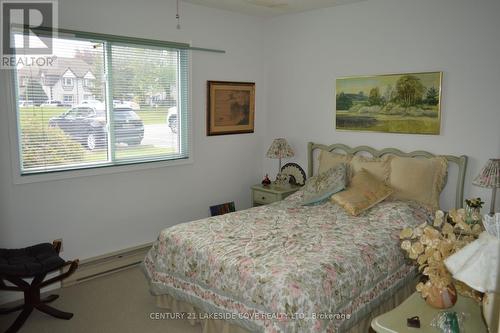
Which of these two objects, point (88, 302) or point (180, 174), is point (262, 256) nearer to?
point (88, 302)

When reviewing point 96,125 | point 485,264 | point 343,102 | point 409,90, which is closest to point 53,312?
point 96,125

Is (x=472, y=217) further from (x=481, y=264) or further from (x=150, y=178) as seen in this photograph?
(x=150, y=178)

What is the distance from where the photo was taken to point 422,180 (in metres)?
3.66

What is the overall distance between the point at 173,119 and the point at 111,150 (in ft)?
2.62

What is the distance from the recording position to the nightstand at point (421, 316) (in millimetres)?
1828

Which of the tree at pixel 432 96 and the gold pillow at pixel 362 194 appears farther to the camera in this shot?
the tree at pixel 432 96

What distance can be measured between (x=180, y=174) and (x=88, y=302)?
1610mm

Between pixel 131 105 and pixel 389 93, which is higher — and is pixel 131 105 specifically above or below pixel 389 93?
below

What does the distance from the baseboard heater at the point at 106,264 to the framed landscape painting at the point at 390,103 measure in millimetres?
2489

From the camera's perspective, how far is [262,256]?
2652 millimetres

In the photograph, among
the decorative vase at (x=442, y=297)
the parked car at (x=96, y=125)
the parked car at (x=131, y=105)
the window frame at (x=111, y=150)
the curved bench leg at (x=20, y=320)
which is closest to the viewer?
the decorative vase at (x=442, y=297)

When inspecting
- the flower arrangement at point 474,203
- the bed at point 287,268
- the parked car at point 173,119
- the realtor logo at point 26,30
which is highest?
the realtor logo at point 26,30

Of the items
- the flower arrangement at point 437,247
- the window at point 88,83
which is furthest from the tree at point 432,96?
the window at point 88,83

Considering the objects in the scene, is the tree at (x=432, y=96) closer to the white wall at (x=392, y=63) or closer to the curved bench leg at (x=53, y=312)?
the white wall at (x=392, y=63)
